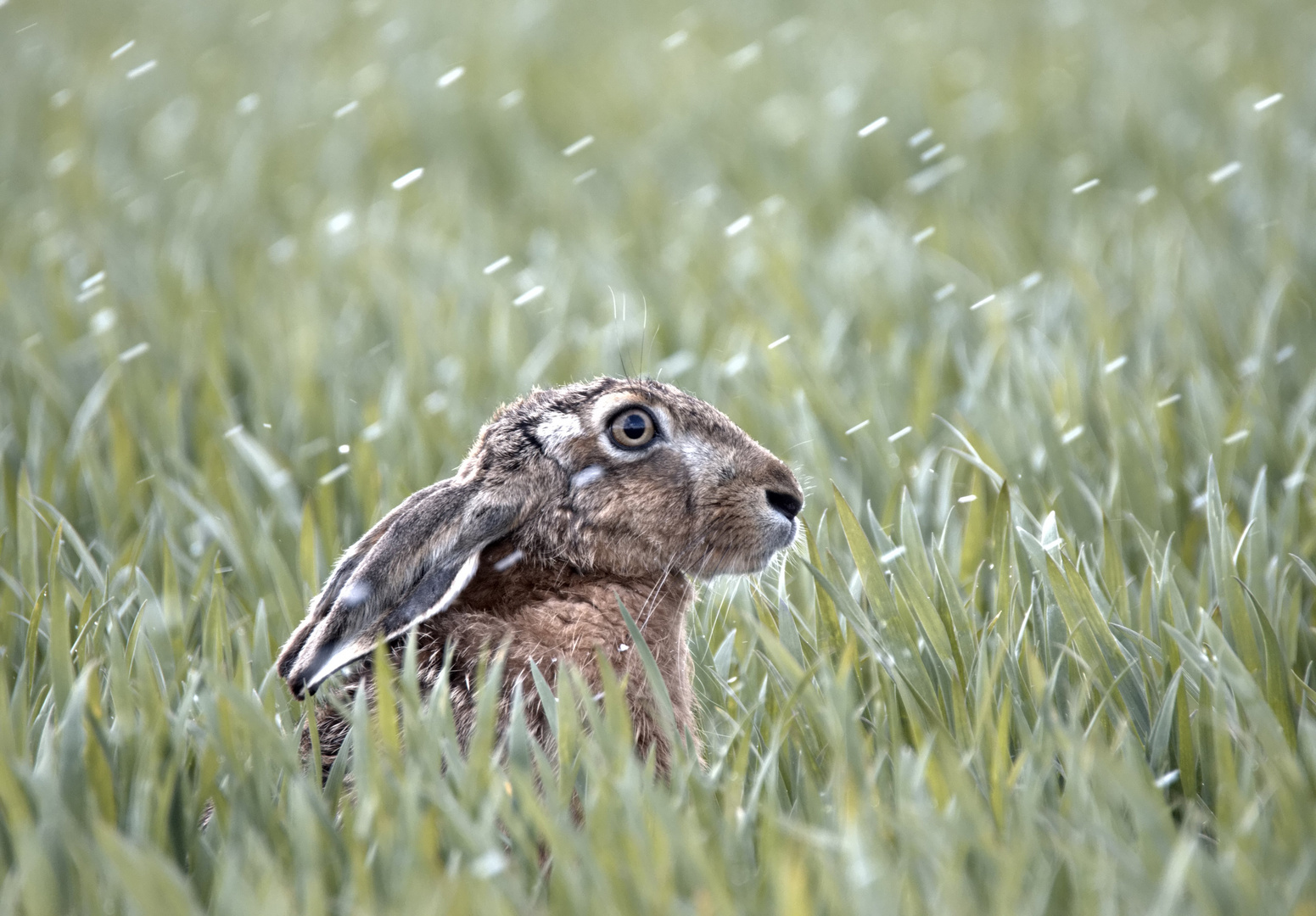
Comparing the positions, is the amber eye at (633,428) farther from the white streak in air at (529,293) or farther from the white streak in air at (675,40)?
the white streak in air at (675,40)

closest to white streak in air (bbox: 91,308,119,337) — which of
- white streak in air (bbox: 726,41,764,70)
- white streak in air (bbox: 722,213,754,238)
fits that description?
white streak in air (bbox: 722,213,754,238)

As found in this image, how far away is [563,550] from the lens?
2.36 m

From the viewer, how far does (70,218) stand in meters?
5.83

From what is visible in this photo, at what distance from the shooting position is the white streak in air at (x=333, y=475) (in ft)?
10.5

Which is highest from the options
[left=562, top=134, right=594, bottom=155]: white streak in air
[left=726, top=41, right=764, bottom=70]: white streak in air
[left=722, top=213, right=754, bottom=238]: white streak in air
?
[left=562, top=134, right=594, bottom=155]: white streak in air

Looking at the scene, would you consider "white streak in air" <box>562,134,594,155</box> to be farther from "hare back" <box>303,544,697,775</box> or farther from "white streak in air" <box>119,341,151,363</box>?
"hare back" <box>303,544,697,775</box>

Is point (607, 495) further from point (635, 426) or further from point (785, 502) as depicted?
point (785, 502)

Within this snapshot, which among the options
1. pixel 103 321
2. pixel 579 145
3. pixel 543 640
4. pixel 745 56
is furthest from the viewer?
pixel 745 56

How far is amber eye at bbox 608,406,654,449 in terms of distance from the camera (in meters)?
2.44

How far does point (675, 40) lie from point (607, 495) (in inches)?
283

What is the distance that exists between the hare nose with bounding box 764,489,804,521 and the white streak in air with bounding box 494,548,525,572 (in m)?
0.52

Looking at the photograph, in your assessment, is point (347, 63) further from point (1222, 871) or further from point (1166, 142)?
point (1222, 871)

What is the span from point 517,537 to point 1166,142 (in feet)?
17.0

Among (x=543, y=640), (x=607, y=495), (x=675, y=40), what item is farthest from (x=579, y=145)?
(x=543, y=640)
